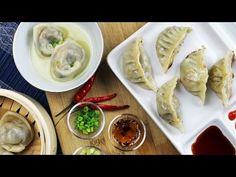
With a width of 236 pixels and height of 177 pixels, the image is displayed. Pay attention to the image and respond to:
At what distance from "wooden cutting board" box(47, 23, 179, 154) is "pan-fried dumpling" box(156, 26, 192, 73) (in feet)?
0.85

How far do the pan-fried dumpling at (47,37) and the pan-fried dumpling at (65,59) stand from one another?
0.08 metres

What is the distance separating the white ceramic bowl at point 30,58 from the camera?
4.80m

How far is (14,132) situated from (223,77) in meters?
1.91

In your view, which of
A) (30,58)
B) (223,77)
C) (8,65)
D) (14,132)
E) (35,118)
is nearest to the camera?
(35,118)

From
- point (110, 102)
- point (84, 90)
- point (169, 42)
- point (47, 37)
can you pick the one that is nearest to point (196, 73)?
point (169, 42)

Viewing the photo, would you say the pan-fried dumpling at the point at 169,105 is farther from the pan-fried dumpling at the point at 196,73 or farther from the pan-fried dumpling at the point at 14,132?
the pan-fried dumpling at the point at 14,132

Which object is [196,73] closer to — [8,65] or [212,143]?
A: [212,143]

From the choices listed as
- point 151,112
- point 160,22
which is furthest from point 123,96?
point 160,22

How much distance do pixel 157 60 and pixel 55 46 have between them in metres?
0.95

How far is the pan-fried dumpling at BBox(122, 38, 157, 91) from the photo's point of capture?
4.86 metres

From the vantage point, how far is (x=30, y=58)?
197 inches

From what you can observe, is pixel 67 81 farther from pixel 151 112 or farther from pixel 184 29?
pixel 184 29

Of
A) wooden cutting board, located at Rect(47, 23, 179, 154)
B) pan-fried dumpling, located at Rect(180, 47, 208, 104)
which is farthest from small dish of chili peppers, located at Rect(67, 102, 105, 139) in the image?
pan-fried dumpling, located at Rect(180, 47, 208, 104)

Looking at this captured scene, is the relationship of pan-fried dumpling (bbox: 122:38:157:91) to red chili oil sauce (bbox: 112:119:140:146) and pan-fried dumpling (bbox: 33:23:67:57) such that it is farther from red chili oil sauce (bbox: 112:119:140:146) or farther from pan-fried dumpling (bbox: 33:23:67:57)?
pan-fried dumpling (bbox: 33:23:67:57)
